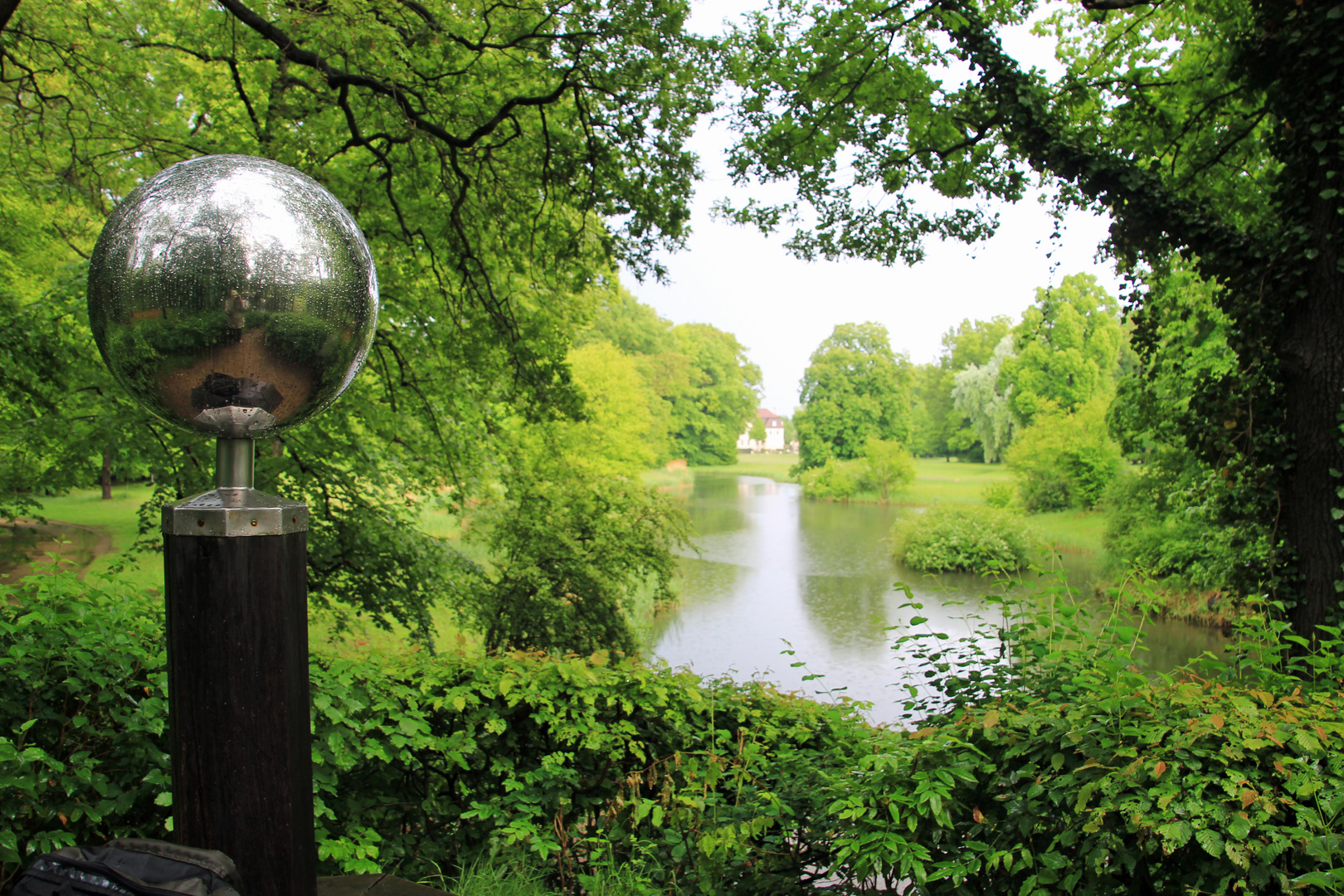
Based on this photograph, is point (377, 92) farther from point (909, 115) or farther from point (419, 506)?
point (909, 115)

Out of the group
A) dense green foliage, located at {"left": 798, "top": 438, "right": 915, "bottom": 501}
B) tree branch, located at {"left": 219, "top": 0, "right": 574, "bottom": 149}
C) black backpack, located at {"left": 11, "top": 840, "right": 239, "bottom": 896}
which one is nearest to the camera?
black backpack, located at {"left": 11, "top": 840, "right": 239, "bottom": 896}

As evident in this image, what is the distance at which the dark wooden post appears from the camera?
1300 mm

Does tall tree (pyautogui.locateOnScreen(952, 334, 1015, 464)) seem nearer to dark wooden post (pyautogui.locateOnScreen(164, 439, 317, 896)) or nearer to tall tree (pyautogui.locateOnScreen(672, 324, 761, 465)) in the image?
tall tree (pyautogui.locateOnScreen(672, 324, 761, 465))

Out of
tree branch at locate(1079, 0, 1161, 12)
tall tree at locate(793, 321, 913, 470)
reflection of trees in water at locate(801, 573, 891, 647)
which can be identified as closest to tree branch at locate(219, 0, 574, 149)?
tree branch at locate(1079, 0, 1161, 12)

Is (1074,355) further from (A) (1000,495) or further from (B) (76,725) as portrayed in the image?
(B) (76,725)

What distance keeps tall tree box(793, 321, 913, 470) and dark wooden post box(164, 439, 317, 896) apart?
5232 cm

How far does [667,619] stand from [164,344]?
14685 mm

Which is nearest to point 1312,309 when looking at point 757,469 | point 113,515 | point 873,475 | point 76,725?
point 76,725

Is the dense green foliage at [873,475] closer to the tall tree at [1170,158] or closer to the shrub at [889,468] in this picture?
the shrub at [889,468]

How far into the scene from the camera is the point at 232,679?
131cm

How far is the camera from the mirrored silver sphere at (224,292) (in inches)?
51.3

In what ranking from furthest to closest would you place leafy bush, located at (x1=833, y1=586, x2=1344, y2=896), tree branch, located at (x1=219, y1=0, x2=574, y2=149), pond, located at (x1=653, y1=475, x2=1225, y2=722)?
pond, located at (x1=653, y1=475, x2=1225, y2=722) < tree branch, located at (x1=219, y1=0, x2=574, y2=149) < leafy bush, located at (x1=833, y1=586, x2=1344, y2=896)

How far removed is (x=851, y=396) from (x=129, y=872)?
5761cm

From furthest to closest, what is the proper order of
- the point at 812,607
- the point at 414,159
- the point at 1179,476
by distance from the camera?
the point at 812,607
the point at 1179,476
the point at 414,159
